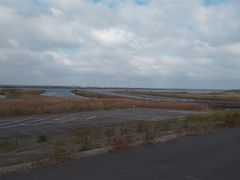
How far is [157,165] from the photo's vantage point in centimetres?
729

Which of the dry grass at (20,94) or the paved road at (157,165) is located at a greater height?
the paved road at (157,165)

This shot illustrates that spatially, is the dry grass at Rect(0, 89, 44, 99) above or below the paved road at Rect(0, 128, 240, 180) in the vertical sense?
below

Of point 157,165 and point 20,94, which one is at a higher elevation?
point 157,165

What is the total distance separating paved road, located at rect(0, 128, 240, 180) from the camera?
6344 mm

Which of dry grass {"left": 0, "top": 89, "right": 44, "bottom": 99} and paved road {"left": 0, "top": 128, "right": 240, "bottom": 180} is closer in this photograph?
paved road {"left": 0, "top": 128, "right": 240, "bottom": 180}

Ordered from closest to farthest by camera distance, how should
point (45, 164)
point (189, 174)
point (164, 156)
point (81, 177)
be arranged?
point (81, 177)
point (189, 174)
point (45, 164)
point (164, 156)

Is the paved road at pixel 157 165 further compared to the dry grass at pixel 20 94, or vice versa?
the dry grass at pixel 20 94

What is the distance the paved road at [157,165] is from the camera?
6344 millimetres

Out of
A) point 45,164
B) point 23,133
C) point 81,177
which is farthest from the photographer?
point 23,133

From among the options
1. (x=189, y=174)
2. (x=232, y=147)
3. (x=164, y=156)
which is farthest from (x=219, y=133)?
(x=189, y=174)

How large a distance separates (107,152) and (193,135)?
15.6ft

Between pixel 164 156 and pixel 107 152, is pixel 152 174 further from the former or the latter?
pixel 107 152

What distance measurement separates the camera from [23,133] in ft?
66.9

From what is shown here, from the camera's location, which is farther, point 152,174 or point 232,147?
point 232,147
